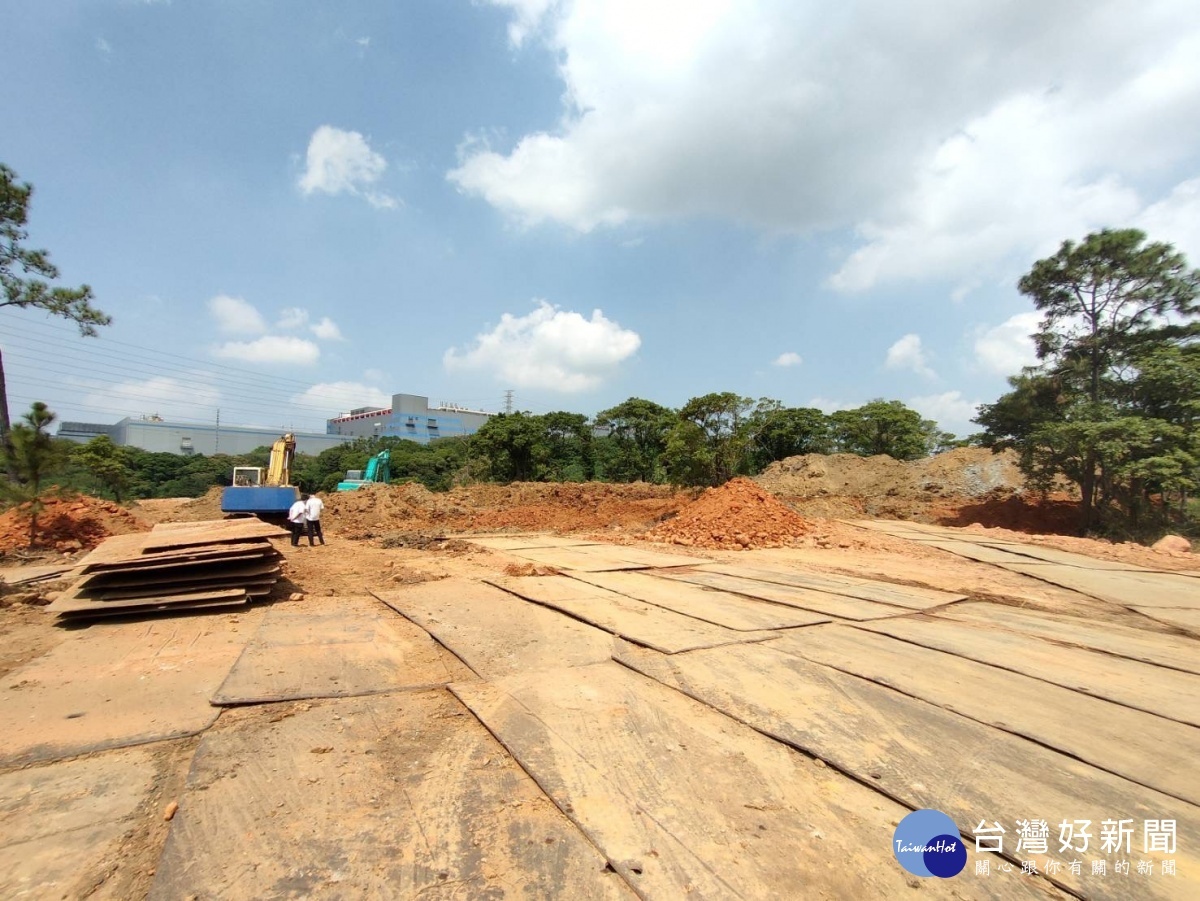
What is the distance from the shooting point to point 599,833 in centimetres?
229

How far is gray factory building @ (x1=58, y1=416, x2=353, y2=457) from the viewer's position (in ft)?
286

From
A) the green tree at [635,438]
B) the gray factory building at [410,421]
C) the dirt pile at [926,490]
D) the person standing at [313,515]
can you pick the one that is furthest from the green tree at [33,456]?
the gray factory building at [410,421]

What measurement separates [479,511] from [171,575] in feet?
51.1

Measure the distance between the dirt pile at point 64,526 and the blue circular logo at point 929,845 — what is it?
1389cm

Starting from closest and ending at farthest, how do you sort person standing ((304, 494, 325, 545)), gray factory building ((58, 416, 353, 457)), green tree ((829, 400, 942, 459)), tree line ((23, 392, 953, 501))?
person standing ((304, 494, 325, 545)) → tree line ((23, 392, 953, 501)) → green tree ((829, 400, 942, 459)) → gray factory building ((58, 416, 353, 457))

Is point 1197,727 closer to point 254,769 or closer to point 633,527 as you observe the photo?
point 254,769

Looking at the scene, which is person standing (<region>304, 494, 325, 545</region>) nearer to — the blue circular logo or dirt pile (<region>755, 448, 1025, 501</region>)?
the blue circular logo

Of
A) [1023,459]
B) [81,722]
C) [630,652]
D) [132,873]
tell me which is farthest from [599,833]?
[1023,459]

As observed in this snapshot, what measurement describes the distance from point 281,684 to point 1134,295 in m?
21.1

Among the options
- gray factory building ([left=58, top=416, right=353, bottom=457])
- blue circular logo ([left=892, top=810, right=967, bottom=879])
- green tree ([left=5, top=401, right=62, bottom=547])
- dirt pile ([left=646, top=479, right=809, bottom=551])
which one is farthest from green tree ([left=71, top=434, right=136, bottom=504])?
gray factory building ([left=58, top=416, right=353, bottom=457])

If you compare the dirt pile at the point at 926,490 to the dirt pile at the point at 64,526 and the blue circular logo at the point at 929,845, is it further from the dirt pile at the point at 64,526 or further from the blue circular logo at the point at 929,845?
the dirt pile at the point at 64,526

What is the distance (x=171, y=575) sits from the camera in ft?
19.0

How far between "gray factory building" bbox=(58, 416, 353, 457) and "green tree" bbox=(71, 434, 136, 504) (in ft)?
181

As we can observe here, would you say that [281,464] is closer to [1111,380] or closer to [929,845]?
[929,845]
